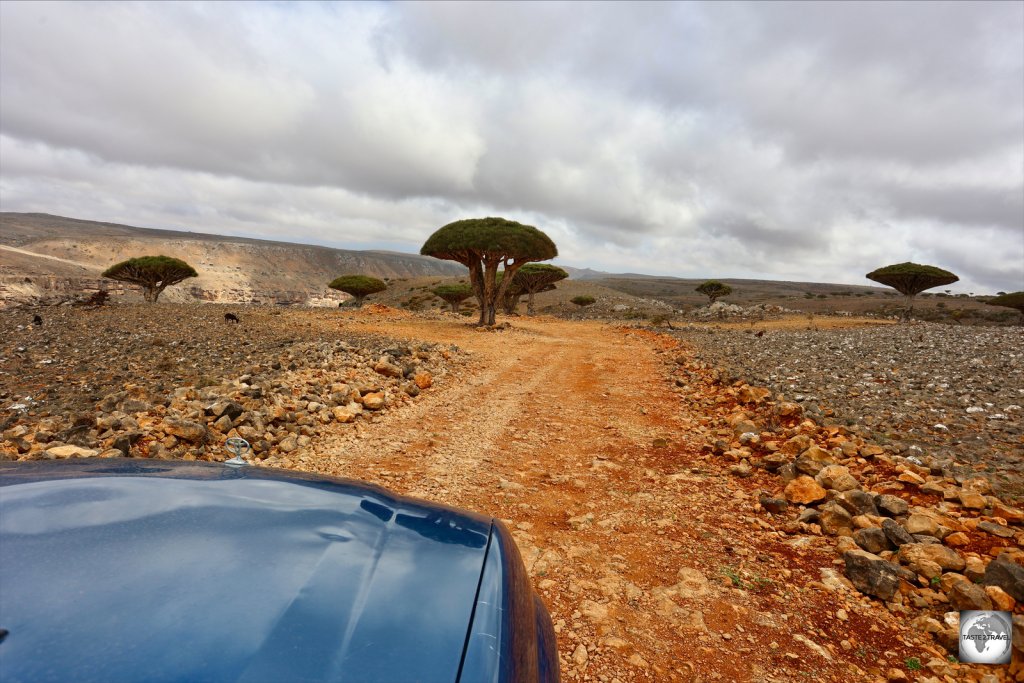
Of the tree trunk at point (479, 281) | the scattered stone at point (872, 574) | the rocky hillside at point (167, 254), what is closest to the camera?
the scattered stone at point (872, 574)

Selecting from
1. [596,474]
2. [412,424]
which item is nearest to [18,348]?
[412,424]

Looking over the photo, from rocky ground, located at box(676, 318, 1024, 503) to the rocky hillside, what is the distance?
2861 inches

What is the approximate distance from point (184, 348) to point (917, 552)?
1207 cm

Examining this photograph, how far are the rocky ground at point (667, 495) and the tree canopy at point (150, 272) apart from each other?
32223mm

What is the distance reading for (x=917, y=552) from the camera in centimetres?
309

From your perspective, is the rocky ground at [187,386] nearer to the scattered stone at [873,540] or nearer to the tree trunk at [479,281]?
the scattered stone at [873,540]

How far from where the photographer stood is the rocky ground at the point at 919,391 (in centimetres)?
459

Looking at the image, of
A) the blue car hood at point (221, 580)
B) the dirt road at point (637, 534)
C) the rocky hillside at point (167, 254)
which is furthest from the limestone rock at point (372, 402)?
the rocky hillside at point (167, 254)

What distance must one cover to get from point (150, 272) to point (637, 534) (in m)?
44.0

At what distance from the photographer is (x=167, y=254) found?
334ft

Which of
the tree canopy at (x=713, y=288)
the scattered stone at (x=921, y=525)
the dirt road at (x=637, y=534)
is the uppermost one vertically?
the tree canopy at (x=713, y=288)

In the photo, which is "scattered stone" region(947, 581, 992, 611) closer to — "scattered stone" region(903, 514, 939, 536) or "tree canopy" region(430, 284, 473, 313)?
"scattered stone" region(903, 514, 939, 536)

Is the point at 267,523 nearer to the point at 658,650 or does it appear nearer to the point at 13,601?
the point at 13,601

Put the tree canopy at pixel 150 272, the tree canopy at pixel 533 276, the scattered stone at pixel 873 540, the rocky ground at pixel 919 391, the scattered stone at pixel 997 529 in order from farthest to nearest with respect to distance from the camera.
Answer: the tree canopy at pixel 533 276, the tree canopy at pixel 150 272, the rocky ground at pixel 919 391, the scattered stone at pixel 873 540, the scattered stone at pixel 997 529
